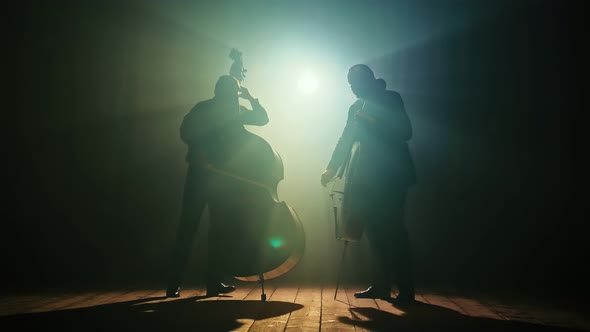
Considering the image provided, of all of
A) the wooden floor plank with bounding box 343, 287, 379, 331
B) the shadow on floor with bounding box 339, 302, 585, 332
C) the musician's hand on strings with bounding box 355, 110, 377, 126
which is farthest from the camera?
the musician's hand on strings with bounding box 355, 110, 377, 126

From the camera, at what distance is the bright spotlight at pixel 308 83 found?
479 centimetres

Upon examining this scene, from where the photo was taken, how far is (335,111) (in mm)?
4781

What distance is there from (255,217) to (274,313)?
0.59 meters

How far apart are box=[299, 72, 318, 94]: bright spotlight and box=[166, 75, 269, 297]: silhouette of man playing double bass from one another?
167 cm

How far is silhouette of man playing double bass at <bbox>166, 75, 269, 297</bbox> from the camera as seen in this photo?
3010 mm

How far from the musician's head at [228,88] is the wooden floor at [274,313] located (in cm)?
130

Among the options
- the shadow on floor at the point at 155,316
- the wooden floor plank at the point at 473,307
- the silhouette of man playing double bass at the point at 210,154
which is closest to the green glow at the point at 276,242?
the shadow on floor at the point at 155,316

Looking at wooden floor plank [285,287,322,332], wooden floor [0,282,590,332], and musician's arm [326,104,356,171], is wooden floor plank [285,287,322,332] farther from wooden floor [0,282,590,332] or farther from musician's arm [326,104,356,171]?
musician's arm [326,104,356,171]

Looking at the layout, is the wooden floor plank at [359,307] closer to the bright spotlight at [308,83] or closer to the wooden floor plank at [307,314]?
the wooden floor plank at [307,314]

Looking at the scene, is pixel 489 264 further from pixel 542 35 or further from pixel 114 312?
pixel 114 312

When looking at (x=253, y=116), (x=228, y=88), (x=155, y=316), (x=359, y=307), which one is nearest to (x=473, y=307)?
(x=359, y=307)

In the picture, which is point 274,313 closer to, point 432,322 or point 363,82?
point 432,322

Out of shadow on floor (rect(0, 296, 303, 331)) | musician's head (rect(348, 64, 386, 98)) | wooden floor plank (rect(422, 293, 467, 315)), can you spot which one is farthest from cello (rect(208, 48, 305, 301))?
wooden floor plank (rect(422, 293, 467, 315))

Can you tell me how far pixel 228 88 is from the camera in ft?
10.3
